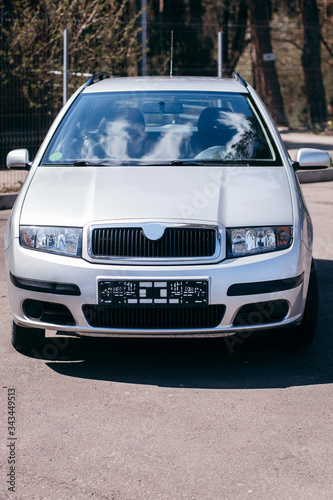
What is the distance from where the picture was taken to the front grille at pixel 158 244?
4.62 metres

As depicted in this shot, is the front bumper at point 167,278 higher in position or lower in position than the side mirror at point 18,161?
lower

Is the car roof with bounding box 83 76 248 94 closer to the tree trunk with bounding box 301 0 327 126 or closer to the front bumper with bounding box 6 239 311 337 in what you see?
the front bumper with bounding box 6 239 311 337

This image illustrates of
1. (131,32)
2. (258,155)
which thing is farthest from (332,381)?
(131,32)

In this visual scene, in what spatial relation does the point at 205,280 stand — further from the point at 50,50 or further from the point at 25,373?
the point at 50,50

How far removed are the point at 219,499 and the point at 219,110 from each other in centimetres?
331

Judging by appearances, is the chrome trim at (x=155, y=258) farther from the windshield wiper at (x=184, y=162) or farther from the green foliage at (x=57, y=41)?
the green foliage at (x=57, y=41)

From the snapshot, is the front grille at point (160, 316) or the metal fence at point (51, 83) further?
the metal fence at point (51, 83)

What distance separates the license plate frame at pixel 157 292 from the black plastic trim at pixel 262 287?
0.15 meters

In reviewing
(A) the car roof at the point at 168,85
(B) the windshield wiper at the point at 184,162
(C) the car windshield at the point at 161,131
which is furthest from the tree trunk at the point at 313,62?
(B) the windshield wiper at the point at 184,162

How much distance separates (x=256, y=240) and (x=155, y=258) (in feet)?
1.88

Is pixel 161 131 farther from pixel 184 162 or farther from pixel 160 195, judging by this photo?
pixel 160 195

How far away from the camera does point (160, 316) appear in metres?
4.65

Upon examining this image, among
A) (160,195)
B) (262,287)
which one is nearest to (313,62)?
(160,195)

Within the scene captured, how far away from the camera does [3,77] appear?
14.5m
